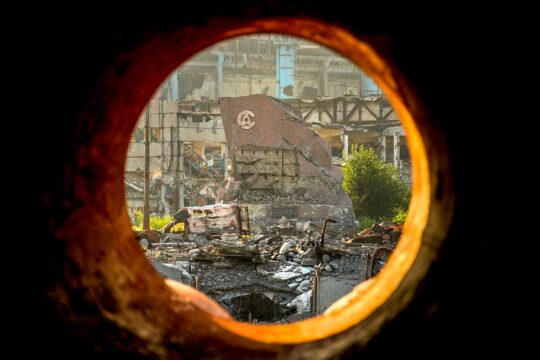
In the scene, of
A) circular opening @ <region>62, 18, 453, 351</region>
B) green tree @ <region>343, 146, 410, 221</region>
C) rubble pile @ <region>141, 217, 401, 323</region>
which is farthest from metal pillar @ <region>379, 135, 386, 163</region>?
circular opening @ <region>62, 18, 453, 351</region>

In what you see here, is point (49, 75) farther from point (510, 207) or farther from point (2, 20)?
point (510, 207)

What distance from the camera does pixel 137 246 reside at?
2.01m

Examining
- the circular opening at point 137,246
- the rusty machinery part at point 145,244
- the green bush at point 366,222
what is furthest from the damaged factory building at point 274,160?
the circular opening at point 137,246

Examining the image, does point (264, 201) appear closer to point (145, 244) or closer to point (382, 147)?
point (145, 244)

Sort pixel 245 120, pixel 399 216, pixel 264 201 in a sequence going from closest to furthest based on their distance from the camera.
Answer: pixel 399 216 → pixel 264 201 → pixel 245 120

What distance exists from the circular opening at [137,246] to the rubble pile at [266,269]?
5037 millimetres

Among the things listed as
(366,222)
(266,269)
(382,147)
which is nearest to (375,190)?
(366,222)

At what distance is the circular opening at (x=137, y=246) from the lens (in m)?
1.52

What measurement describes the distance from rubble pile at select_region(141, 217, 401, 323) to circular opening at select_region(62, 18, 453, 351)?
16.5ft

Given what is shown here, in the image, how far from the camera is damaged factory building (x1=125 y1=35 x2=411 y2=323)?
850 centimetres

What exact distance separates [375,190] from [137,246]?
51.1ft

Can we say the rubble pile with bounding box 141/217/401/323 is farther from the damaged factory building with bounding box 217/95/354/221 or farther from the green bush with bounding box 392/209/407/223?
the damaged factory building with bounding box 217/95/354/221

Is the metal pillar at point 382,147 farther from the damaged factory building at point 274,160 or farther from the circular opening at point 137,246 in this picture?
the circular opening at point 137,246

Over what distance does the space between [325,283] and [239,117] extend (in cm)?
1092
